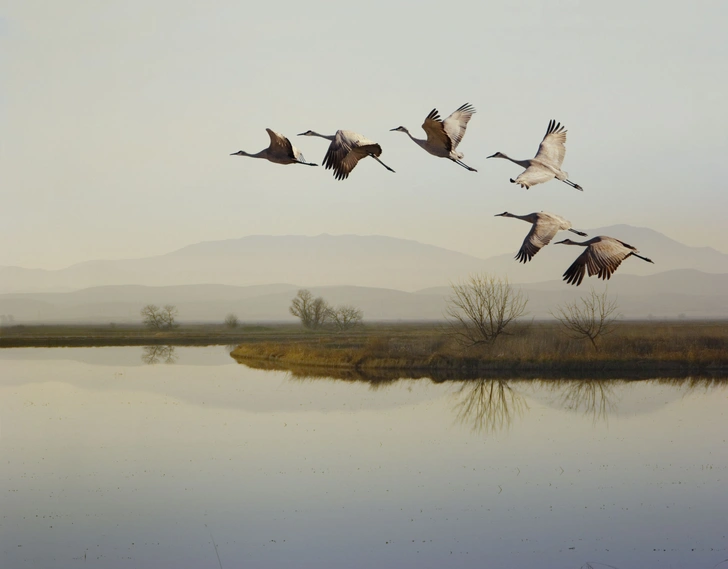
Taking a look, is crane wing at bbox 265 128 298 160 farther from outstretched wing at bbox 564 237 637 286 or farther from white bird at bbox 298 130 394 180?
outstretched wing at bbox 564 237 637 286

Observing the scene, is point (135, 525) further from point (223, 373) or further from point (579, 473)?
point (223, 373)

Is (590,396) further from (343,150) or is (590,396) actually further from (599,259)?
(343,150)

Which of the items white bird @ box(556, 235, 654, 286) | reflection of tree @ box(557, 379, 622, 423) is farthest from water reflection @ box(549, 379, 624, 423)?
white bird @ box(556, 235, 654, 286)

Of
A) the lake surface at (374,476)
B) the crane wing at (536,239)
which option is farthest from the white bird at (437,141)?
the lake surface at (374,476)

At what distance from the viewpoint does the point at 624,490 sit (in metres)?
21.2

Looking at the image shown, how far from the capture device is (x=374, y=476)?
2248 cm

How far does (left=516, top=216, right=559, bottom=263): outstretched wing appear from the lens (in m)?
8.84

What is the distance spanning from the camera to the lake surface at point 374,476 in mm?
17156

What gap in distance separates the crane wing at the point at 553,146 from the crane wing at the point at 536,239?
1.73 meters

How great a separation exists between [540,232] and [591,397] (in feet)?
91.4

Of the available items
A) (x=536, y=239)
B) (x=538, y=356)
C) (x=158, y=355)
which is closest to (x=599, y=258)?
(x=536, y=239)

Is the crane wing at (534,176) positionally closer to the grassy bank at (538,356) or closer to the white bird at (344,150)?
the white bird at (344,150)

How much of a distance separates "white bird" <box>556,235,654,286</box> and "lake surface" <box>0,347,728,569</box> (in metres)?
8.79

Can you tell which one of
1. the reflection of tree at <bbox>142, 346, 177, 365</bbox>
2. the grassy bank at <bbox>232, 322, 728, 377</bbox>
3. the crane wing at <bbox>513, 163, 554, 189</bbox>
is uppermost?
the crane wing at <bbox>513, 163, 554, 189</bbox>
